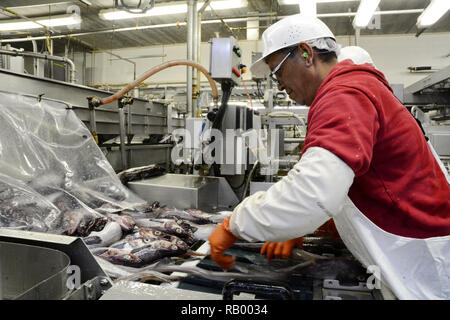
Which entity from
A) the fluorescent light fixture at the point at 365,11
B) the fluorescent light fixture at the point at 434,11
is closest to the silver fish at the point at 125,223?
the fluorescent light fixture at the point at 365,11

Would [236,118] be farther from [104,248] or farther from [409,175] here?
[409,175]

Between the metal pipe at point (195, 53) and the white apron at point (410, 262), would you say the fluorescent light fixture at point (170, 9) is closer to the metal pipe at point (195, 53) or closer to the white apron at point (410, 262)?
the metal pipe at point (195, 53)

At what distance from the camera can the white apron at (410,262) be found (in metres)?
0.97

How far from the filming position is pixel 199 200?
2.28 meters

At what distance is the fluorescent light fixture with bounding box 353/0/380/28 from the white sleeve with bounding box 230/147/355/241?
3969 mm

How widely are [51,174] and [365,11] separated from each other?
4277 millimetres

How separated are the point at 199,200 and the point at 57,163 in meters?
0.97

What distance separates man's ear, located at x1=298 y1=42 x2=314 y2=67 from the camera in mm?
1204

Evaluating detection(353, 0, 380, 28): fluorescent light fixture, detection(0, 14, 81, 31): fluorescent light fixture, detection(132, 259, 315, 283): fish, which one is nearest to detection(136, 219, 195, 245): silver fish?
detection(132, 259, 315, 283): fish

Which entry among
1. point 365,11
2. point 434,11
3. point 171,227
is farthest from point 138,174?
point 434,11

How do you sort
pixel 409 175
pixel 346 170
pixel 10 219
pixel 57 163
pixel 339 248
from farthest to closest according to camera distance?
pixel 57 163 < pixel 10 219 < pixel 339 248 < pixel 409 175 < pixel 346 170

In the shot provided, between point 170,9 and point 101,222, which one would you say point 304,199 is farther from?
point 170,9
